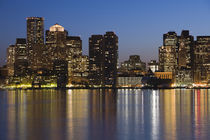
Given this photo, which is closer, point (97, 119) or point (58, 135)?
point (58, 135)

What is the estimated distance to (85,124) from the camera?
40.1 meters

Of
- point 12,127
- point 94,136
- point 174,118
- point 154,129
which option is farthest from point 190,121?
point 12,127

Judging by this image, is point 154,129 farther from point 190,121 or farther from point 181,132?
point 190,121

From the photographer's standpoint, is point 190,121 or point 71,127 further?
point 190,121

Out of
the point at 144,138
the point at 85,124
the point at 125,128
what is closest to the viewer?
the point at 144,138

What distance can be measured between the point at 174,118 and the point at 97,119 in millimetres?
8292

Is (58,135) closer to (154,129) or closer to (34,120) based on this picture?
(154,129)

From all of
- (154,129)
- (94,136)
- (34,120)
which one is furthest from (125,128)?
(34,120)

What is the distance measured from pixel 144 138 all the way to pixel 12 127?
12917mm

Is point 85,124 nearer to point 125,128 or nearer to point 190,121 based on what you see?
point 125,128

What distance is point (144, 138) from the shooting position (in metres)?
31.7

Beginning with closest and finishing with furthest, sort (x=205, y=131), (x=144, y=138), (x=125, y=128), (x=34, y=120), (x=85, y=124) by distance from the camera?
(x=144, y=138) < (x=205, y=131) < (x=125, y=128) < (x=85, y=124) < (x=34, y=120)

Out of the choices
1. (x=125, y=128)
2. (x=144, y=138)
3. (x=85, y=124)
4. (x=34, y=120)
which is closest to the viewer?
(x=144, y=138)

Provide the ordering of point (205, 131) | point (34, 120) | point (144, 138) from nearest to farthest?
point (144, 138) → point (205, 131) → point (34, 120)
